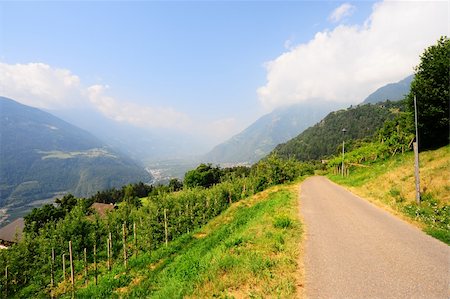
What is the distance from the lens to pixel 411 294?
620 centimetres

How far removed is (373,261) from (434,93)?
91.4ft

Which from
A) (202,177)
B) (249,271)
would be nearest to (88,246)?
(249,271)

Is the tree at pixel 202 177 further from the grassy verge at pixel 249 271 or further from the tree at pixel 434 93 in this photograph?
the grassy verge at pixel 249 271

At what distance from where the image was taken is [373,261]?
8164mm

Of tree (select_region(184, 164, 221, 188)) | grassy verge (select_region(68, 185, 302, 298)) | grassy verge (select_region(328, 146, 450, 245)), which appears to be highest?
grassy verge (select_region(328, 146, 450, 245))

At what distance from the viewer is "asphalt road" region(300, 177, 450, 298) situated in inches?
255

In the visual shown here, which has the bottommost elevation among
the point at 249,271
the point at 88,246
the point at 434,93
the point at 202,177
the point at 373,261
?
the point at 202,177

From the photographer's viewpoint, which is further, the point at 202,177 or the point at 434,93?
the point at 202,177

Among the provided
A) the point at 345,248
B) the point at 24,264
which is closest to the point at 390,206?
the point at 345,248

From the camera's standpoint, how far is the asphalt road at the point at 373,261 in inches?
255

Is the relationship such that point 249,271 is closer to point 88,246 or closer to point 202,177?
point 88,246

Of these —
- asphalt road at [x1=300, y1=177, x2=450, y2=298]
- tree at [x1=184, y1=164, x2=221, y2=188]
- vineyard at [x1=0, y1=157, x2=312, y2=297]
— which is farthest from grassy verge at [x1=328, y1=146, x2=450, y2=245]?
tree at [x1=184, y1=164, x2=221, y2=188]

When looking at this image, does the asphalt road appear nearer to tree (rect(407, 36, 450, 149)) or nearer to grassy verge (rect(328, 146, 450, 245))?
grassy verge (rect(328, 146, 450, 245))

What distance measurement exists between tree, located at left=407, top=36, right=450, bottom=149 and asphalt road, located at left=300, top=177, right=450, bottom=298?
22.0 meters
